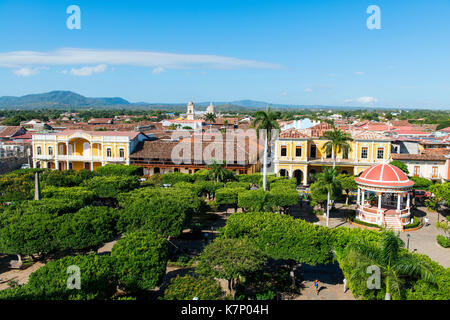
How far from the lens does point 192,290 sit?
1725 centimetres

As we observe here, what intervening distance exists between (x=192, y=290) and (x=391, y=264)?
31.2 feet

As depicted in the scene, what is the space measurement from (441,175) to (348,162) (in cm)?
1154

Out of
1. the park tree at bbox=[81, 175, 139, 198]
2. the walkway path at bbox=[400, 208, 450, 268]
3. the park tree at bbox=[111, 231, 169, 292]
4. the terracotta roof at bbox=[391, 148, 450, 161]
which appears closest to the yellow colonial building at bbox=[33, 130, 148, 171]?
the park tree at bbox=[81, 175, 139, 198]

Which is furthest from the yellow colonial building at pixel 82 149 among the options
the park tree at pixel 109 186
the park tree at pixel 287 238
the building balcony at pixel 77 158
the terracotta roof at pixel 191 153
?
the park tree at pixel 287 238

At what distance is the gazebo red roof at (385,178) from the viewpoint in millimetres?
34688

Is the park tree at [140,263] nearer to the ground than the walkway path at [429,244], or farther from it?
farther from it

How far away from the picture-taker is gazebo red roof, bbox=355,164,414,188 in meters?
34.7

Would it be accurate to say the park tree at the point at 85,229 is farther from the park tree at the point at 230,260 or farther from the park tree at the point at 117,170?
the park tree at the point at 117,170

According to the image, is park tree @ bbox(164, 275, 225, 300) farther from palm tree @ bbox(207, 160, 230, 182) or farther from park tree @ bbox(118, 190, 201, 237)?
palm tree @ bbox(207, 160, 230, 182)

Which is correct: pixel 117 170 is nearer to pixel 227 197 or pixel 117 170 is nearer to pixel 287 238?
pixel 227 197

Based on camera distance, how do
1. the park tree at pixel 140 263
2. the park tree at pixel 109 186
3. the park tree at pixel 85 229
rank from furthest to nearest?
Answer: the park tree at pixel 109 186 < the park tree at pixel 85 229 < the park tree at pixel 140 263

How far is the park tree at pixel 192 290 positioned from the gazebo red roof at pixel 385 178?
76.4ft
